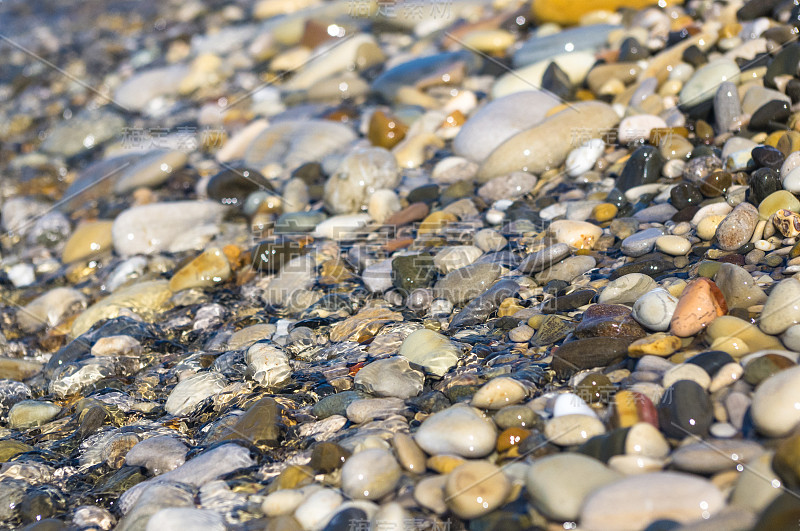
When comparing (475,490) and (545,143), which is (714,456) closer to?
(475,490)

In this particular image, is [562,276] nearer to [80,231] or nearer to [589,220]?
[589,220]

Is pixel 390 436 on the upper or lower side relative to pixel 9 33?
upper

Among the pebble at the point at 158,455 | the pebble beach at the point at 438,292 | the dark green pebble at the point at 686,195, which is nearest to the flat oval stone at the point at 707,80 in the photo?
the pebble beach at the point at 438,292

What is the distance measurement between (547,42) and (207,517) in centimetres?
559

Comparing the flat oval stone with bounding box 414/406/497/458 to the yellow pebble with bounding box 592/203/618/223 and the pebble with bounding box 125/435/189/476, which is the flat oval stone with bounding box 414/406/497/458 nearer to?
the pebble with bounding box 125/435/189/476

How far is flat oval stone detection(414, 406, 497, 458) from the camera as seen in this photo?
8.69 feet

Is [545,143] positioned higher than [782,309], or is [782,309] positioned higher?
[782,309]

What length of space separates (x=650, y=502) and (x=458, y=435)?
Answer: 0.78 meters

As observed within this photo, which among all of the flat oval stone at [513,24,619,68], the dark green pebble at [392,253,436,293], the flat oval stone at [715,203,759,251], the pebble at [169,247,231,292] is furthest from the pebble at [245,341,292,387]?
the flat oval stone at [513,24,619,68]

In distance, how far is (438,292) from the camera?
3.97 m

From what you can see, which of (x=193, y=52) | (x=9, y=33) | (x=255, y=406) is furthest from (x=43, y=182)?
(x=9, y=33)

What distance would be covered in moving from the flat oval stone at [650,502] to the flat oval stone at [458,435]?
0.54 meters

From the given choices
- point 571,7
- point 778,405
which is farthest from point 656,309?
point 571,7

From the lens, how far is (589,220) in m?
4.35
